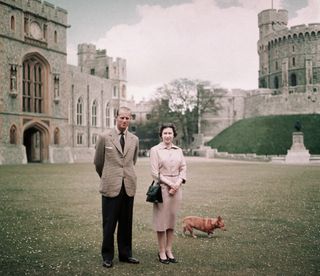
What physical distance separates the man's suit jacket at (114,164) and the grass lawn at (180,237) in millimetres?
1010

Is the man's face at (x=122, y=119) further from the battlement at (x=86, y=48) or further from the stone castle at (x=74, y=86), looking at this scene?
the battlement at (x=86, y=48)

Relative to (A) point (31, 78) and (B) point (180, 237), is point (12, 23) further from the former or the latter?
(B) point (180, 237)

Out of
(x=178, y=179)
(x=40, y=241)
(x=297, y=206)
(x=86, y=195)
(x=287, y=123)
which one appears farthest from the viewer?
(x=287, y=123)

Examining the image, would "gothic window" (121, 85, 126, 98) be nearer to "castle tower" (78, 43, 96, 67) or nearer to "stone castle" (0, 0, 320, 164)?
"stone castle" (0, 0, 320, 164)

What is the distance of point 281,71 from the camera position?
62.7 m

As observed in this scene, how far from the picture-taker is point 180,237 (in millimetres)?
7195

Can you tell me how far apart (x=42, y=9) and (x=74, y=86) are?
12.6 metres

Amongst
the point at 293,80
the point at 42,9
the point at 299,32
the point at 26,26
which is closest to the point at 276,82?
the point at 293,80

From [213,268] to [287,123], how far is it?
49542 millimetres

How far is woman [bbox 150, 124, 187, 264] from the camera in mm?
5730

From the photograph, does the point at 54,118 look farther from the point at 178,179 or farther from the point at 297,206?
the point at 178,179

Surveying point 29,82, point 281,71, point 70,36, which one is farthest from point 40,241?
point 281,71

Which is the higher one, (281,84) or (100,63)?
(100,63)

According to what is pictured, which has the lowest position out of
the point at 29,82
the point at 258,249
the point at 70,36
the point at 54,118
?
the point at 258,249
